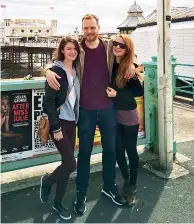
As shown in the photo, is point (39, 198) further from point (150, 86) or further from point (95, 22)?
point (150, 86)

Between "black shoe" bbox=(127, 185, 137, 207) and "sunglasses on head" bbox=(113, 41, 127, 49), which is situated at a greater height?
"sunglasses on head" bbox=(113, 41, 127, 49)

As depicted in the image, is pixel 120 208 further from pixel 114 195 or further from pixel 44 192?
pixel 44 192

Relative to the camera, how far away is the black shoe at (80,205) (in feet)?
10.6

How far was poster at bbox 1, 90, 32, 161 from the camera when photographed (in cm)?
383

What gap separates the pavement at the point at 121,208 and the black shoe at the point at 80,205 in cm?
5

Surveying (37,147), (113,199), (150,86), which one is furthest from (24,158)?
(150,86)

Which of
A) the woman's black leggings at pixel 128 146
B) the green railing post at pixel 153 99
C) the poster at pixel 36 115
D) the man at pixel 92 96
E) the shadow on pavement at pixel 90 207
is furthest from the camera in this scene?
the green railing post at pixel 153 99

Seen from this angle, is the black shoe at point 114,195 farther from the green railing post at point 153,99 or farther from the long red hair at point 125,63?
the green railing post at point 153,99

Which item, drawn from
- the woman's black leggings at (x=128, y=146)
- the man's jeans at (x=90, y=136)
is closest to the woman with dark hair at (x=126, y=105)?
the woman's black leggings at (x=128, y=146)

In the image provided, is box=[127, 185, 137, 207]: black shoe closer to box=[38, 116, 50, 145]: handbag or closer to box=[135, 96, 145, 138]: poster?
box=[38, 116, 50, 145]: handbag

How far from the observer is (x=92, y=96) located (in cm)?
312

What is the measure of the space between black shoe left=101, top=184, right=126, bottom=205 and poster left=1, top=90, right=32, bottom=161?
3.63ft

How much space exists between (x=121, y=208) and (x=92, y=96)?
1.19 metres

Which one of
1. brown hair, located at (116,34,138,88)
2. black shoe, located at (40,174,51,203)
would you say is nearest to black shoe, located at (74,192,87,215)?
black shoe, located at (40,174,51,203)
